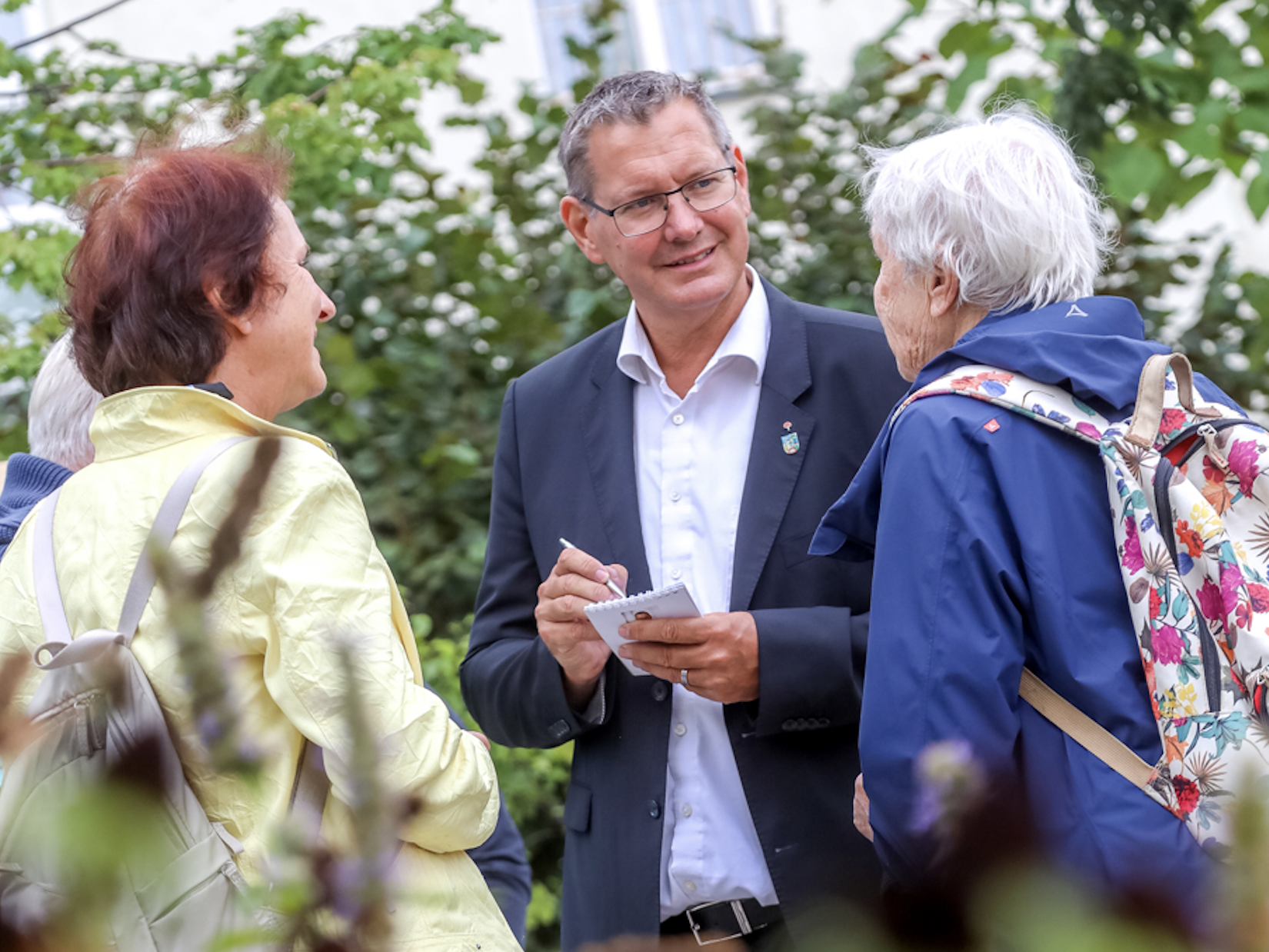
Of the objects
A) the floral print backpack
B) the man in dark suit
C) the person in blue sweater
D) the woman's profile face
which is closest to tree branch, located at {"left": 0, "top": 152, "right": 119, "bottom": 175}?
the person in blue sweater

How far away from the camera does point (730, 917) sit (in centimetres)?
220

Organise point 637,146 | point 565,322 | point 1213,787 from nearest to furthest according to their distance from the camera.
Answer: point 1213,787 → point 637,146 → point 565,322

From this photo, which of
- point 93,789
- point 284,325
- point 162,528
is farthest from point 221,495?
point 93,789

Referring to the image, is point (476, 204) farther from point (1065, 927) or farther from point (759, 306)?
point (1065, 927)

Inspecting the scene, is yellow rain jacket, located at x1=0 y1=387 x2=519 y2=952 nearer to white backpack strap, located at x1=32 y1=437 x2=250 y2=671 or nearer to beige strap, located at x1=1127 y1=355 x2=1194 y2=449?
white backpack strap, located at x1=32 y1=437 x2=250 y2=671

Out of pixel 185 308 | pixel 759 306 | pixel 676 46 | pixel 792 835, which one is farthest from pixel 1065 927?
pixel 676 46

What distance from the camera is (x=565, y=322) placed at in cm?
493

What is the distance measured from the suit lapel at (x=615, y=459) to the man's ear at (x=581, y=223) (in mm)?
209

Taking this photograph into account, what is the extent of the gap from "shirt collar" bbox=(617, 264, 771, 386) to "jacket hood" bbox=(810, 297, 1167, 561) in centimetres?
54

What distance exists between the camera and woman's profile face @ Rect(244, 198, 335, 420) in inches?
71.7

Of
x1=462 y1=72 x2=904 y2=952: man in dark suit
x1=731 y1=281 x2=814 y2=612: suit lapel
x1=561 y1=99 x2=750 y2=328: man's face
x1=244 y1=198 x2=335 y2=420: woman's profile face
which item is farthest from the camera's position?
x1=561 y1=99 x2=750 y2=328: man's face

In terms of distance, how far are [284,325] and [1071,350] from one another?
44.3 inches

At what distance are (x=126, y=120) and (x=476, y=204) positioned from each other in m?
1.51

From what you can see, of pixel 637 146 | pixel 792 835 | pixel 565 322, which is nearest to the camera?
pixel 792 835
